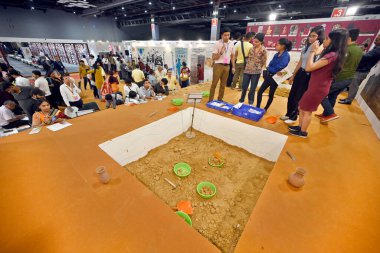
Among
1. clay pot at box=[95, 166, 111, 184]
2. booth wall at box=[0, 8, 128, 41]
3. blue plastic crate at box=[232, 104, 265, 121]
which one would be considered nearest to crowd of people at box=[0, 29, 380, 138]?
blue plastic crate at box=[232, 104, 265, 121]

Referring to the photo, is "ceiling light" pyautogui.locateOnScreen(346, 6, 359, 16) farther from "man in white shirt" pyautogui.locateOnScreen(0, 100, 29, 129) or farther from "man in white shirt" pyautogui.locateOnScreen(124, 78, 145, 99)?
"man in white shirt" pyautogui.locateOnScreen(0, 100, 29, 129)

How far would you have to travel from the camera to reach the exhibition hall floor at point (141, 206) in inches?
47.0

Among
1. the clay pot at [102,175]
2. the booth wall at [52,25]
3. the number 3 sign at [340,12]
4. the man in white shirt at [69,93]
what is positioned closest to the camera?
the clay pot at [102,175]

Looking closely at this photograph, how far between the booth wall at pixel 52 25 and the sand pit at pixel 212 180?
578 inches

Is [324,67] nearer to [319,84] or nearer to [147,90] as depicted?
[319,84]

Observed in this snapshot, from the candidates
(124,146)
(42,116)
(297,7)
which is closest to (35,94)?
(42,116)

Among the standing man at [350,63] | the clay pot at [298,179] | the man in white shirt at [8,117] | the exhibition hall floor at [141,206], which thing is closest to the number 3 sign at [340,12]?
the standing man at [350,63]

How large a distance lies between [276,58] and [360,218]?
8.64 ft

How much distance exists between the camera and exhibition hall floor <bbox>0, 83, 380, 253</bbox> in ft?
3.92

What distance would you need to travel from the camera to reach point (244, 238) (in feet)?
4.04

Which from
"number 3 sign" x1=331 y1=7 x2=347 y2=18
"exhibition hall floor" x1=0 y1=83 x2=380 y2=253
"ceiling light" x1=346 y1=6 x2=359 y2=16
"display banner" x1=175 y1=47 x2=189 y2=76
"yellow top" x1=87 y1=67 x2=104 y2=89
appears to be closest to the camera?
"exhibition hall floor" x1=0 y1=83 x2=380 y2=253

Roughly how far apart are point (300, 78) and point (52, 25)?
16.8 m

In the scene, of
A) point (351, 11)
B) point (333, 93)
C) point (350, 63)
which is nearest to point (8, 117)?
point (333, 93)

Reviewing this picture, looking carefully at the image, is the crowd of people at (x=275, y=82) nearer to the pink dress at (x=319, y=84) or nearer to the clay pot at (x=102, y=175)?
the pink dress at (x=319, y=84)
